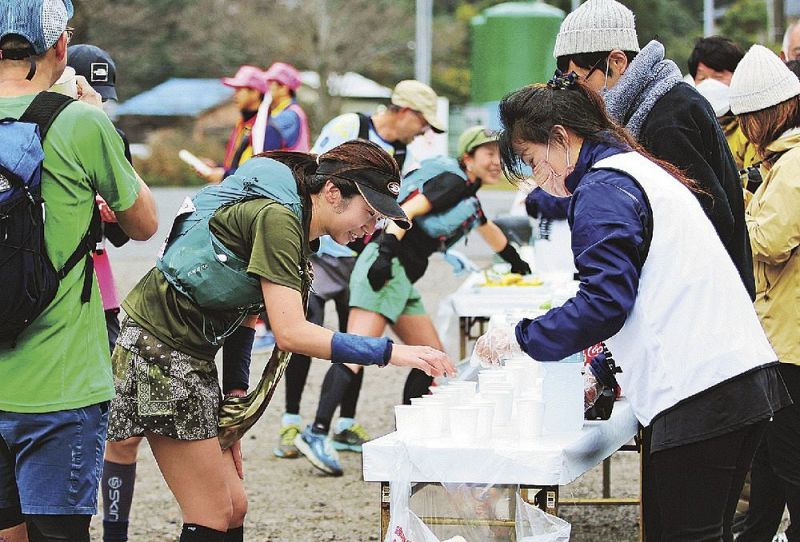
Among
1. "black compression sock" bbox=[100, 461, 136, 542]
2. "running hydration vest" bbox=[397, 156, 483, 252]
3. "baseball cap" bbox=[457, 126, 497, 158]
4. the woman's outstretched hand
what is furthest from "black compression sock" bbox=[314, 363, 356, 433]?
the woman's outstretched hand

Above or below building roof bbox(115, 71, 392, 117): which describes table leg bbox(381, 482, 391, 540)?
below

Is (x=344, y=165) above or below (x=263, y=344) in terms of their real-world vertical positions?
above

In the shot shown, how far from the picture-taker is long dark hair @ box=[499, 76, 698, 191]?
9.84ft

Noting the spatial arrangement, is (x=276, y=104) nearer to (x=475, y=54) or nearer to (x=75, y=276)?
(x=75, y=276)

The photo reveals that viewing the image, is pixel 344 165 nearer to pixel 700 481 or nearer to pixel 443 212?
pixel 700 481

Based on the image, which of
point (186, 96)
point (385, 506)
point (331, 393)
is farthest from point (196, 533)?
point (186, 96)

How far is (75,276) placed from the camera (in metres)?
2.88

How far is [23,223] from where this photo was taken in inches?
107

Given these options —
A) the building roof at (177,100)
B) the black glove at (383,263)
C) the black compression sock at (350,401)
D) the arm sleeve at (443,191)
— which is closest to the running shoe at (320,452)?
the black compression sock at (350,401)

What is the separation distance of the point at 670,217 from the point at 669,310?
0.22m

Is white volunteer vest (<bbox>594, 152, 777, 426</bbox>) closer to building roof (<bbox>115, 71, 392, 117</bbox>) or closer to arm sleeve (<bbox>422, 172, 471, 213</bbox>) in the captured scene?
arm sleeve (<bbox>422, 172, 471, 213</bbox>)

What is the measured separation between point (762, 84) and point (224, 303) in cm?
206

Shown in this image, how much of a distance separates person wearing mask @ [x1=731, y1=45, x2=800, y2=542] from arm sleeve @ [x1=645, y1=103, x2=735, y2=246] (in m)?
0.39

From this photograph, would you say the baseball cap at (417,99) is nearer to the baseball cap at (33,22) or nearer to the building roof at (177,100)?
the baseball cap at (33,22)
